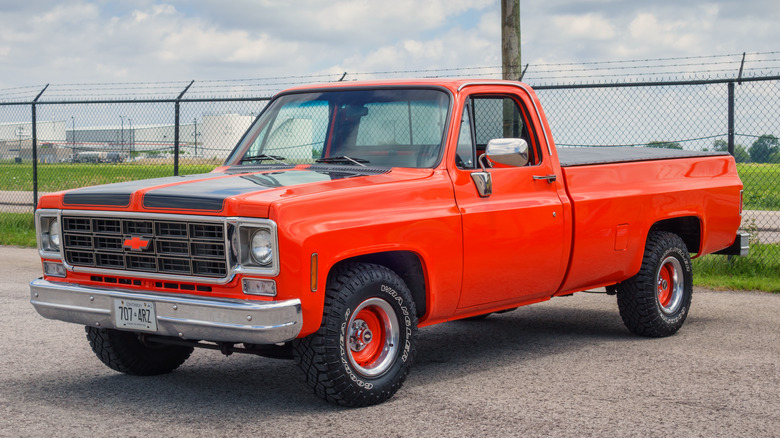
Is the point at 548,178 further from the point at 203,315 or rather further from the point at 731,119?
the point at 731,119

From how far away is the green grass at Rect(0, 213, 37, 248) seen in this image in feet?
48.3

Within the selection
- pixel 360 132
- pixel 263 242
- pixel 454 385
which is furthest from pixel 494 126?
pixel 263 242

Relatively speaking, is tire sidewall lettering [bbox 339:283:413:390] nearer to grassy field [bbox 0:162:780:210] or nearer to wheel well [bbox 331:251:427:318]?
wheel well [bbox 331:251:427:318]

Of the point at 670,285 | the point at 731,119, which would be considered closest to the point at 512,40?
the point at 731,119

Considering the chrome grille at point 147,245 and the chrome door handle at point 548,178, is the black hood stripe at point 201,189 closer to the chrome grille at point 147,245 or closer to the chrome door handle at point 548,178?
the chrome grille at point 147,245

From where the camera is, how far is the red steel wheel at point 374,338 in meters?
5.42

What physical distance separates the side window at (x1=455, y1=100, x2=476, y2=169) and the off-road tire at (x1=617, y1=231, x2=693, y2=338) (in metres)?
2.15

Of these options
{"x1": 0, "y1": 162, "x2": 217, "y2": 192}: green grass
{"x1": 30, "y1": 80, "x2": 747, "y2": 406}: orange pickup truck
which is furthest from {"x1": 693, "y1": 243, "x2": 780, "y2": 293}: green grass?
{"x1": 0, "y1": 162, "x2": 217, "y2": 192}: green grass

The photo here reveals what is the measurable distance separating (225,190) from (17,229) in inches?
468

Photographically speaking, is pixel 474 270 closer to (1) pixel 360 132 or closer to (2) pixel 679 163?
(1) pixel 360 132

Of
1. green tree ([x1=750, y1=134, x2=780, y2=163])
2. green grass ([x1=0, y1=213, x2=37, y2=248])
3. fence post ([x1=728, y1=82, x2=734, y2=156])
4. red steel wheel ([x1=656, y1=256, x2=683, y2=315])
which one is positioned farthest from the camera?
green grass ([x1=0, y1=213, x2=37, y2=248])

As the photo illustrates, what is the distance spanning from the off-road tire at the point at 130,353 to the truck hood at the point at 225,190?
0.97 metres

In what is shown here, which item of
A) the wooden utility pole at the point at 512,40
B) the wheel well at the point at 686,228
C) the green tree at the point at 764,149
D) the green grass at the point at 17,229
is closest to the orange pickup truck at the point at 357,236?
the wheel well at the point at 686,228

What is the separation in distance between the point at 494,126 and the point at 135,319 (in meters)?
2.96
